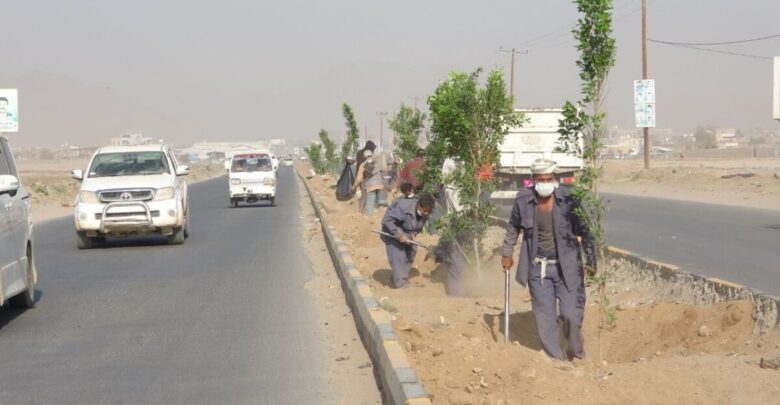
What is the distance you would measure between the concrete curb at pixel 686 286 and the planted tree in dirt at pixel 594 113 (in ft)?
4.97

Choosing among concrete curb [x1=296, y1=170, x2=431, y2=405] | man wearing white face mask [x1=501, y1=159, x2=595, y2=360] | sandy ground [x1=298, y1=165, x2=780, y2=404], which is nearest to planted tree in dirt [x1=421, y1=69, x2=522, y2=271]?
sandy ground [x1=298, y1=165, x2=780, y2=404]

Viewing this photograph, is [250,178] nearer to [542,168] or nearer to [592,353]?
[592,353]

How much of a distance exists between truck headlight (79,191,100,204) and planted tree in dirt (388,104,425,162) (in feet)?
22.6

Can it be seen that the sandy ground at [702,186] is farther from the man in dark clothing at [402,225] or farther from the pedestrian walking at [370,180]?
the man in dark clothing at [402,225]

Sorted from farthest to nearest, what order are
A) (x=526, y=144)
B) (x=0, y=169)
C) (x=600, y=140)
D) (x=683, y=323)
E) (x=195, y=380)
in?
(x=526, y=144) < (x=0, y=169) < (x=683, y=323) < (x=600, y=140) < (x=195, y=380)

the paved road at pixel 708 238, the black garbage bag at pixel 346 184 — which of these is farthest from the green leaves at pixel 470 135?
the black garbage bag at pixel 346 184

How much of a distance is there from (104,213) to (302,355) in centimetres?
1107

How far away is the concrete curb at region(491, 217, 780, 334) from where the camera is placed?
31.0 feet

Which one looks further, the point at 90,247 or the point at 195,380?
the point at 90,247

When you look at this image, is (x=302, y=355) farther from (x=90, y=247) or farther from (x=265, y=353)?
(x=90, y=247)

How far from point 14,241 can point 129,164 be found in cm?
976

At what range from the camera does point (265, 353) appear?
30.2 ft

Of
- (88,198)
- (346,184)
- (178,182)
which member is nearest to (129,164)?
(178,182)

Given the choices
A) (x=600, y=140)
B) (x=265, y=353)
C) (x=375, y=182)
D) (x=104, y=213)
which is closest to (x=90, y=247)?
(x=104, y=213)
